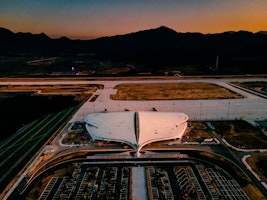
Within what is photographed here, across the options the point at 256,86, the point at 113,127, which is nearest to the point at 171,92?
the point at 256,86

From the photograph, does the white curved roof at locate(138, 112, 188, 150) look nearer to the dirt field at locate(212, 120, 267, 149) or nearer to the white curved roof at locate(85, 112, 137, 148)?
the white curved roof at locate(85, 112, 137, 148)

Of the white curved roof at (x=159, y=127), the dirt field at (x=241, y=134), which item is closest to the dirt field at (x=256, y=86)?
the dirt field at (x=241, y=134)

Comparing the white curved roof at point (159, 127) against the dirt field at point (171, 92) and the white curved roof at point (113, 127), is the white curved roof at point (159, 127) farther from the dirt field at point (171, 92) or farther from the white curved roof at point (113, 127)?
the dirt field at point (171, 92)

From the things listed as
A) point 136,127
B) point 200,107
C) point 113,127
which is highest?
point 136,127

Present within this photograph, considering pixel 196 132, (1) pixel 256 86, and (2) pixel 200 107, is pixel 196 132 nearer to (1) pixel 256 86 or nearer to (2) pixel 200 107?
(2) pixel 200 107

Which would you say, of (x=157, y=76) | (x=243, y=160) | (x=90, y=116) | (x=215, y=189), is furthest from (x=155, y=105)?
(x=157, y=76)

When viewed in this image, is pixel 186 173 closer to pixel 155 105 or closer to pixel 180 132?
pixel 180 132

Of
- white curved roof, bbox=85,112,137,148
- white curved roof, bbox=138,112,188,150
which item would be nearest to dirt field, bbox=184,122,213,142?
white curved roof, bbox=138,112,188,150
